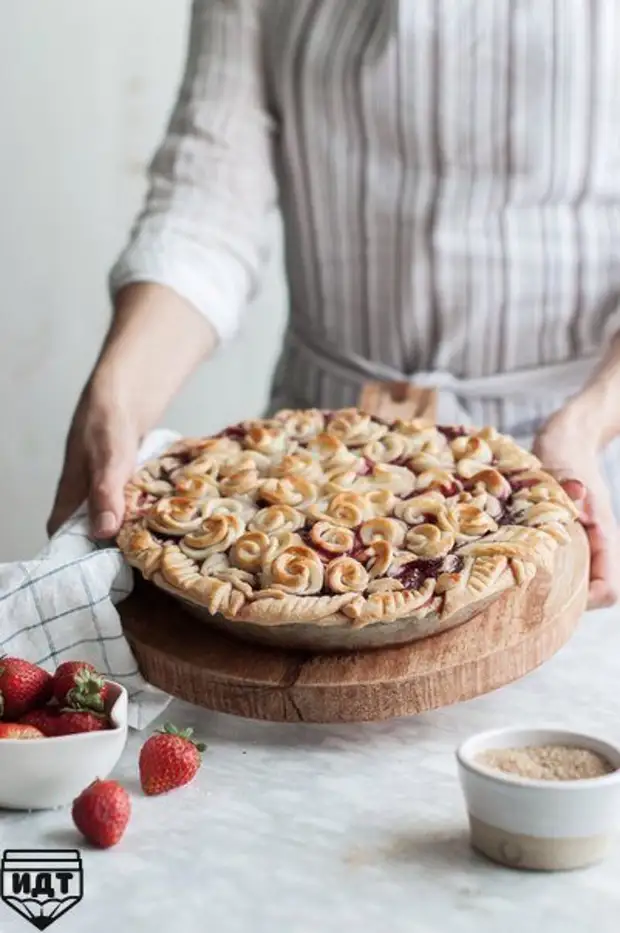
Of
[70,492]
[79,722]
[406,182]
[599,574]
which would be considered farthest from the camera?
[406,182]

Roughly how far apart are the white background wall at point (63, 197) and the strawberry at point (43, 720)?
2047mm

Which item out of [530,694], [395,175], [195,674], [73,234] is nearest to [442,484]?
[530,694]

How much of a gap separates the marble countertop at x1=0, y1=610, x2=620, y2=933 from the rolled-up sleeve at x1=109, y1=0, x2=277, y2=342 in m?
0.69

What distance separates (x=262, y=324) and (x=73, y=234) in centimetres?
46

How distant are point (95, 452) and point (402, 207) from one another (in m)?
0.54

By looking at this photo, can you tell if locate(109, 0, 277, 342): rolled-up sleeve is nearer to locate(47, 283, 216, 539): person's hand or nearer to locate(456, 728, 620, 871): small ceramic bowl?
locate(47, 283, 216, 539): person's hand

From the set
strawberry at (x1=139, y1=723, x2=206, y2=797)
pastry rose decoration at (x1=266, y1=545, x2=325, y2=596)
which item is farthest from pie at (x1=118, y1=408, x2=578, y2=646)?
strawberry at (x1=139, y1=723, x2=206, y2=797)

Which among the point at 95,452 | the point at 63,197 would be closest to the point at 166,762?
the point at 95,452

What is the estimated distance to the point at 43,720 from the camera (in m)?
1.08

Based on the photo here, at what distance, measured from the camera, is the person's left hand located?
1.42 m

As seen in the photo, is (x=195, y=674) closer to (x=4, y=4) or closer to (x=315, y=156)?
(x=315, y=156)

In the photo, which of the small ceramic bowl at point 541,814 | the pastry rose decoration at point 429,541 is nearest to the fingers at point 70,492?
the pastry rose decoration at point 429,541

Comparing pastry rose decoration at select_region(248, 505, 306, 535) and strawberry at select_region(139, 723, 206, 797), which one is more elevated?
pastry rose decoration at select_region(248, 505, 306, 535)

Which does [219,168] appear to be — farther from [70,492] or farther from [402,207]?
[70,492]
